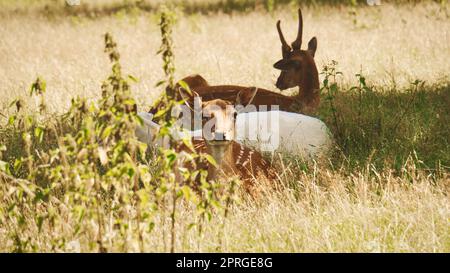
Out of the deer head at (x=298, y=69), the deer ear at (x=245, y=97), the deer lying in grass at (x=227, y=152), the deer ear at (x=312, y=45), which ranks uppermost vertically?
the deer ear at (x=312, y=45)

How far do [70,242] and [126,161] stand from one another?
2.26ft

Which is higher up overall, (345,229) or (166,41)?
(166,41)

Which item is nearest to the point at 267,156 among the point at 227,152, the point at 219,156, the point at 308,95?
the point at 227,152

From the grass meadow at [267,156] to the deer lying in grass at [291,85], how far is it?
30 centimetres

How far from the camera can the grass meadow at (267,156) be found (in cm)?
394

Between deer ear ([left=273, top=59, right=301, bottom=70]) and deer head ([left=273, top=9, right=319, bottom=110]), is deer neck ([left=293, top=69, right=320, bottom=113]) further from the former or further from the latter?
deer ear ([left=273, top=59, right=301, bottom=70])

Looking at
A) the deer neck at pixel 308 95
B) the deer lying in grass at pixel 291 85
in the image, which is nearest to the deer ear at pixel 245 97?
the deer lying in grass at pixel 291 85

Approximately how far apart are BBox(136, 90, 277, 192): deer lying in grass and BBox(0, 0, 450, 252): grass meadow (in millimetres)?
223

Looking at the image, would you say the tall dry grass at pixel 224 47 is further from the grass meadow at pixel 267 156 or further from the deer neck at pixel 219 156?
the deer neck at pixel 219 156

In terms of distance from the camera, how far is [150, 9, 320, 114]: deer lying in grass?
329 inches

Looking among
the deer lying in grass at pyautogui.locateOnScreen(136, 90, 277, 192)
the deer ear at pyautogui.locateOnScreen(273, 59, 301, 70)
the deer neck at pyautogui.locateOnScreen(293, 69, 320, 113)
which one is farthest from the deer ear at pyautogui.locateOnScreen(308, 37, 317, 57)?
the deer lying in grass at pyautogui.locateOnScreen(136, 90, 277, 192)

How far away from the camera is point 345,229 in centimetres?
465

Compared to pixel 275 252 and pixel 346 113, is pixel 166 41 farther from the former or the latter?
pixel 346 113
